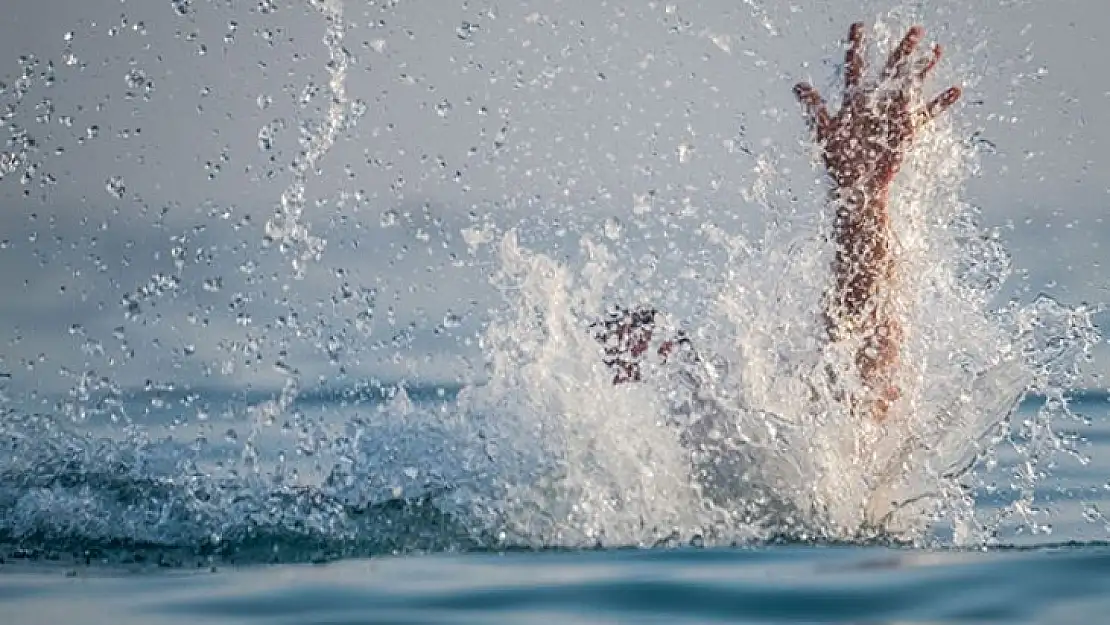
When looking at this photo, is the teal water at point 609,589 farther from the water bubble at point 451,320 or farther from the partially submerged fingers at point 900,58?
the water bubble at point 451,320

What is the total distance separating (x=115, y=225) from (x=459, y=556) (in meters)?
18.1

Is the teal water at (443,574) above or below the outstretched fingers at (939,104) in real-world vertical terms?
below

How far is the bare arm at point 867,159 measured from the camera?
7.34 metres

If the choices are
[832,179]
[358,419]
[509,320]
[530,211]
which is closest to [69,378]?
[358,419]

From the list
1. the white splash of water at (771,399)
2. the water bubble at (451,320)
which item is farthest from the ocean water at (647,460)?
the water bubble at (451,320)

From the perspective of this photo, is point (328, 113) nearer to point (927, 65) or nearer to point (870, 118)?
point (870, 118)

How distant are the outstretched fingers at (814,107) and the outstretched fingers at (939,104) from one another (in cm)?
38

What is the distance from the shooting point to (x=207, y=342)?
1522 centimetres

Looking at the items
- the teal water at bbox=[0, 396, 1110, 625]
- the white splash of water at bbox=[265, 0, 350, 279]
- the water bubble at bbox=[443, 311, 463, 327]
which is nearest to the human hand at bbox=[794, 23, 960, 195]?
the teal water at bbox=[0, 396, 1110, 625]

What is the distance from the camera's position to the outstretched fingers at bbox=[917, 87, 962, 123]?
756cm

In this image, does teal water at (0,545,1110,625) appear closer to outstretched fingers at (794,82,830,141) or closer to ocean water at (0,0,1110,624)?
ocean water at (0,0,1110,624)

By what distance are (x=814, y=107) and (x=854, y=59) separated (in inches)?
9.1

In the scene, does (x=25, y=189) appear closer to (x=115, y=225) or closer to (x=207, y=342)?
(x=115, y=225)

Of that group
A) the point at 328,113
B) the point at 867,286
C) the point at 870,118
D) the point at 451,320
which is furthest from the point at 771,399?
the point at 451,320
